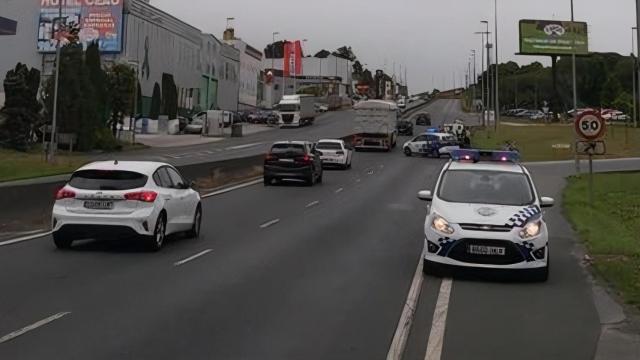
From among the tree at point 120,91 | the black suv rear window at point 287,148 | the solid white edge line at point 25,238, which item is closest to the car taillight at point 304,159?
the black suv rear window at point 287,148

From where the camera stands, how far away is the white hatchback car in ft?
44.0

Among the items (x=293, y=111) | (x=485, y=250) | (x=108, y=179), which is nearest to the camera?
(x=485, y=250)

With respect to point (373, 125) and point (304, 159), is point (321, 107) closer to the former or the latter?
point (373, 125)

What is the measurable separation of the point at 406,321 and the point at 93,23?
241ft

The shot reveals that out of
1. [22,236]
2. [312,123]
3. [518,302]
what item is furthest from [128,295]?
[312,123]

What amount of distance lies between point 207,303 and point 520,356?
371 centimetres

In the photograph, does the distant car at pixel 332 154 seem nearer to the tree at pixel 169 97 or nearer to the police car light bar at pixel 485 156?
the police car light bar at pixel 485 156

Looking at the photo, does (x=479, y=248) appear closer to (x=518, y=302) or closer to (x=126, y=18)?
(x=518, y=302)

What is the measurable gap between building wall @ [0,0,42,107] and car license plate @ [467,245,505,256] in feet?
240

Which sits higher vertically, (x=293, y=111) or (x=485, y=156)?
(x=293, y=111)

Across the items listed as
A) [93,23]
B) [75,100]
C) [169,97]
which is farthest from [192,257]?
[169,97]

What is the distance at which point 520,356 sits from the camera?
743cm

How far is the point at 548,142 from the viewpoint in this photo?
64438 millimetres

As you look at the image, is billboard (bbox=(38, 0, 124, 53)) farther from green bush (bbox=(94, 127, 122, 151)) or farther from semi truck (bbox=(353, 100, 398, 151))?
semi truck (bbox=(353, 100, 398, 151))
